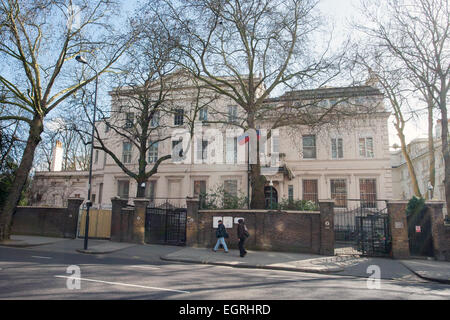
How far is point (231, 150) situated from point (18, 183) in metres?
17.5

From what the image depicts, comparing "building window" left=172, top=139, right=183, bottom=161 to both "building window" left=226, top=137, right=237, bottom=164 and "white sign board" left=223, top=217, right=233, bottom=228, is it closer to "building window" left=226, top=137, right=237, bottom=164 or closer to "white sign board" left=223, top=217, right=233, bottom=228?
"building window" left=226, top=137, right=237, bottom=164

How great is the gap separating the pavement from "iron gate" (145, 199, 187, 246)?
143cm

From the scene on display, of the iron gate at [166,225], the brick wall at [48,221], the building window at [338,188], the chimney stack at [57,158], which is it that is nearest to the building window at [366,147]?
the building window at [338,188]

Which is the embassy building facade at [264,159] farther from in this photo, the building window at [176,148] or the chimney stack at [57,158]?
the chimney stack at [57,158]

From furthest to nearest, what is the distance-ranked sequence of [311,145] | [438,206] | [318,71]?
[311,145] < [318,71] < [438,206]

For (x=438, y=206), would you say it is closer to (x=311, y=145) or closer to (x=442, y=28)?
(x=442, y=28)

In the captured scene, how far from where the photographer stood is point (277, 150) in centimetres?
2870

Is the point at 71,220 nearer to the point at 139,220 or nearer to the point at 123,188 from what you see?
the point at 139,220

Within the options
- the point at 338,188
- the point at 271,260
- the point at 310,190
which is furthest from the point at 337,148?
the point at 271,260

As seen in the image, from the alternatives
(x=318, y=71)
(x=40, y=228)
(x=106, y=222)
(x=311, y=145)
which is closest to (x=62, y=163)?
(x=40, y=228)

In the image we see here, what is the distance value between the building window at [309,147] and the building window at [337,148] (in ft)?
5.47

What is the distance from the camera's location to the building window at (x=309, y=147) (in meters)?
28.3
